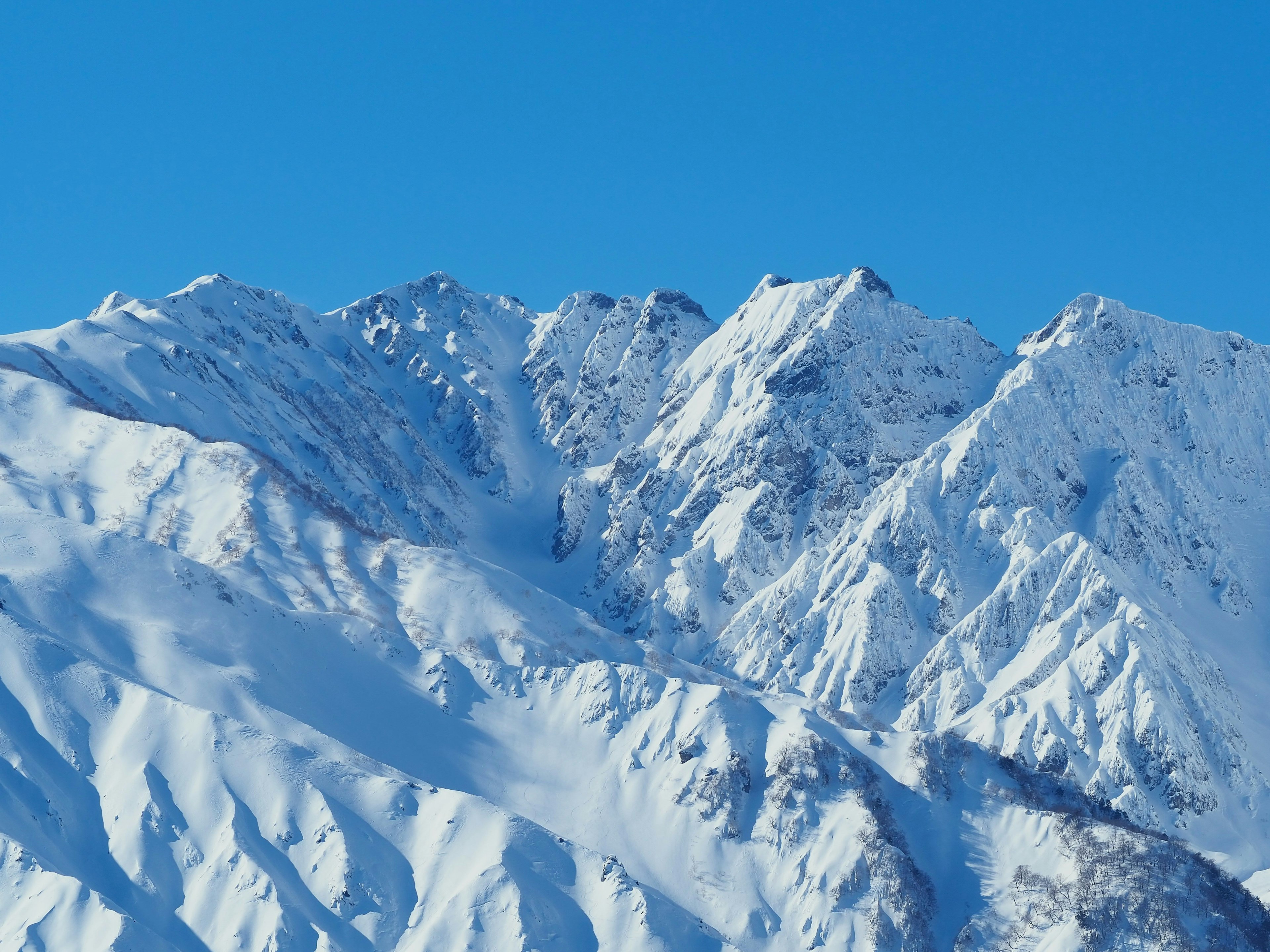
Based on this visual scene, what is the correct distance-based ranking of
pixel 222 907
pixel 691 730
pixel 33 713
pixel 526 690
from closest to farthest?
pixel 222 907
pixel 33 713
pixel 691 730
pixel 526 690

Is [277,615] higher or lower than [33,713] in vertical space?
higher

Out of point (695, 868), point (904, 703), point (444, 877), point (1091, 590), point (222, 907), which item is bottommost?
point (222, 907)

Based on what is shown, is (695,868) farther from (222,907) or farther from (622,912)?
(222,907)

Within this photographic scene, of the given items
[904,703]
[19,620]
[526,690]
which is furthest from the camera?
[904,703]

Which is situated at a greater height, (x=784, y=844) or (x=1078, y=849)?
(x=1078, y=849)

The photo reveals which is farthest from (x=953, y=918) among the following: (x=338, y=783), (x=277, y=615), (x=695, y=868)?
(x=277, y=615)

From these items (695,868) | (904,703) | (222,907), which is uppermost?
(904,703)

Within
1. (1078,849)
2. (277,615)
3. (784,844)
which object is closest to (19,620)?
(277,615)

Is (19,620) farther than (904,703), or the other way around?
(904,703)

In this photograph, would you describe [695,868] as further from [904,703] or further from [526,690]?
[904,703]
